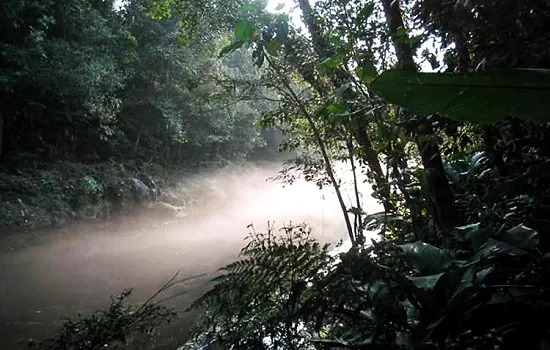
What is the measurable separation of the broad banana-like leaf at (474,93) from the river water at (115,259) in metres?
2.63

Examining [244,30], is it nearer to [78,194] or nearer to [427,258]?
[427,258]

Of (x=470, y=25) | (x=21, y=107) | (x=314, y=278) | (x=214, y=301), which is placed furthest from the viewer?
(x=21, y=107)

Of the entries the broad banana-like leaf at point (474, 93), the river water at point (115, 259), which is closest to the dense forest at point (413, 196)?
the broad banana-like leaf at point (474, 93)

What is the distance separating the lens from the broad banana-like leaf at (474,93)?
75 centimetres

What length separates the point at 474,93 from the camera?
0.77m

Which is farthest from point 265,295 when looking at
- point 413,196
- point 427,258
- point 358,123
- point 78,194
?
point 78,194

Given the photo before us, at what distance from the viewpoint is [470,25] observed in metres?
1.31

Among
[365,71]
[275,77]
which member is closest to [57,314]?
[275,77]

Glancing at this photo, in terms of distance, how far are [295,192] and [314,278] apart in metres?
14.1

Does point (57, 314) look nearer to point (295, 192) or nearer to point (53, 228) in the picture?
point (53, 228)

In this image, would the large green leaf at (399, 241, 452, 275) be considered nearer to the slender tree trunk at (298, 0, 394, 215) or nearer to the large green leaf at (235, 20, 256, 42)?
the slender tree trunk at (298, 0, 394, 215)

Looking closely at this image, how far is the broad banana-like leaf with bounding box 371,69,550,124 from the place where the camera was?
0.75m

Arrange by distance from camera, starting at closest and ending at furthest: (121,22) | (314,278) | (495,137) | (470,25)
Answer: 1. (470,25)
2. (314,278)
3. (495,137)
4. (121,22)

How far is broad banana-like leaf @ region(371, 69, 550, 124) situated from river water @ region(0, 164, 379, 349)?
104 inches
